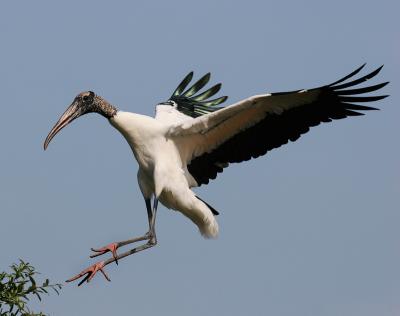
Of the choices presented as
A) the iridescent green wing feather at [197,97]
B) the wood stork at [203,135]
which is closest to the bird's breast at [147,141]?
the wood stork at [203,135]

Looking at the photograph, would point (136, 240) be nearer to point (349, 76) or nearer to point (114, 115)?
point (114, 115)

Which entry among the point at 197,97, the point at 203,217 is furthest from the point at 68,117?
the point at 197,97

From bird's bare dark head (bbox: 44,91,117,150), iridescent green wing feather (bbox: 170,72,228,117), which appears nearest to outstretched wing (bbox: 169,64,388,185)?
bird's bare dark head (bbox: 44,91,117,150)

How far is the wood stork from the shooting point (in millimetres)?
10641

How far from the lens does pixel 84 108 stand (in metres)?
11.2

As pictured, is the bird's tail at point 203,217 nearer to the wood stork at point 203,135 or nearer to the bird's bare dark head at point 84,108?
the wood stork at point 203,135

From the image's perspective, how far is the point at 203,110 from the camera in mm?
13305

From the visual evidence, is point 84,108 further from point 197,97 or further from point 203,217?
point 197,97

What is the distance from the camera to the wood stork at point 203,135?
10641 millimetres

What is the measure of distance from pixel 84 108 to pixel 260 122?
1.86 meters

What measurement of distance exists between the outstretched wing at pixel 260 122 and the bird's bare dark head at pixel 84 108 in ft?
2.40

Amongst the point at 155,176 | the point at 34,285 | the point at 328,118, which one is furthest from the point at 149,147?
the point at 34,285

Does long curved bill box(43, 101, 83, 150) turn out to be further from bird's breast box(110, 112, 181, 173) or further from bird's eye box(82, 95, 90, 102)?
bird's breast box(110, 112, 181, 173)

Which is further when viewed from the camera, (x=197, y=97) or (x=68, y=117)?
(x=197, y=97)
